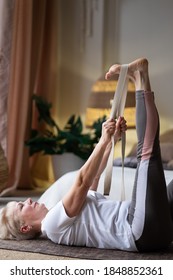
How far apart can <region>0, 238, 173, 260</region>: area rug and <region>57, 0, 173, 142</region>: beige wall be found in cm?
239

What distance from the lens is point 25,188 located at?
4410mm

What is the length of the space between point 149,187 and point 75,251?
40 cm

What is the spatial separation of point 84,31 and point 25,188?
154 centimetres

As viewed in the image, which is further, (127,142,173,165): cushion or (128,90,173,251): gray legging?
(127,142,173,165): cushion

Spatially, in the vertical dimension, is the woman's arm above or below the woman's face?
above

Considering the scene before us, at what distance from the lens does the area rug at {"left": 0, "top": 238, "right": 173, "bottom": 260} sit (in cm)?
190

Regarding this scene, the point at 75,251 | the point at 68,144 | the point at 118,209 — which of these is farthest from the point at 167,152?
the point at 75,251

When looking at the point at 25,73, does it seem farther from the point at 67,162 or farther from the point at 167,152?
the point at 167,152

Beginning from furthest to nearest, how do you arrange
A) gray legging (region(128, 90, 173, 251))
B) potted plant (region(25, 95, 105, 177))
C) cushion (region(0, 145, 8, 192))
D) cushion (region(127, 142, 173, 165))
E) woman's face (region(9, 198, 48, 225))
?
1. potted plant (region(25, 95, 105, 177))
2. cushion (region(0, 145, 8, 192))
3. cushion (region(127, 142, 173, 165))
4. woman's face (region(9, 198, 48, 225))
5. gray legging (region(128, 90, 173, 251))

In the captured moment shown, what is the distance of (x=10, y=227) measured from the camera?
82.0 inches

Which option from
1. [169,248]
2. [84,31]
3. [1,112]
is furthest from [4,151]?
[169,248]

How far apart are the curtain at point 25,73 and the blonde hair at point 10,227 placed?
1772mm

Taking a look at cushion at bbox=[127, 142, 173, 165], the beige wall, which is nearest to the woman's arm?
cushion at bbox=[127, 142, 173, 165]

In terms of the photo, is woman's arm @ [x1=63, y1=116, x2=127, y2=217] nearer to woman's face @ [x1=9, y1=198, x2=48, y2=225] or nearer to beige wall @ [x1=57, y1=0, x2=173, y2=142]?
woman's face @ [x1=9, y1=198, x2=48, y2=225]
